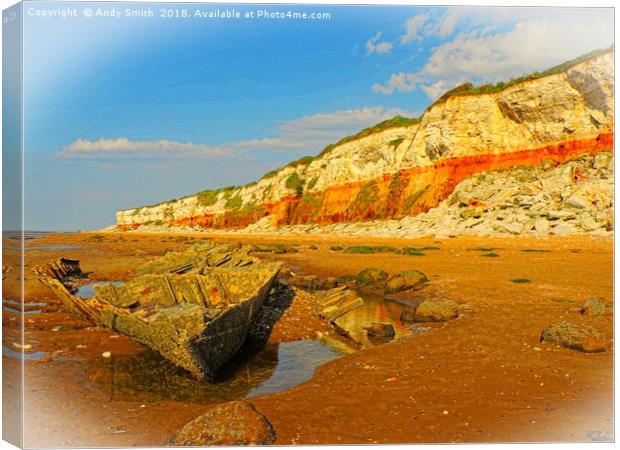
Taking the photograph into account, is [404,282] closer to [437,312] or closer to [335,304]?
[335,304]

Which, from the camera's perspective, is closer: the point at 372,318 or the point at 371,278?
the point at 372,318

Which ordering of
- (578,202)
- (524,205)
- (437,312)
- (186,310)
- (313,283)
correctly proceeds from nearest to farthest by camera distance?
(186,310)
(437,312)
(313,283)
(578,202)
(524,205)

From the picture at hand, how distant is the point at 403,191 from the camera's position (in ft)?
158

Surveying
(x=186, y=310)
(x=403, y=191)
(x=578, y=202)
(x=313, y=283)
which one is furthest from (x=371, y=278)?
(x=403, y=191)

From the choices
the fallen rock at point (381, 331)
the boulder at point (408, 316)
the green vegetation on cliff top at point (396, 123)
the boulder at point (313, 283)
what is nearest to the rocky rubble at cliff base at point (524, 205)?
the green vegetation on cliff top at point (396, 123)

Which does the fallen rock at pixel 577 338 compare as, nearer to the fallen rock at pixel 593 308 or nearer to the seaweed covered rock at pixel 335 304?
the fallen rock at pixel 593 308

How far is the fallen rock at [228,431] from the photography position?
249 inches

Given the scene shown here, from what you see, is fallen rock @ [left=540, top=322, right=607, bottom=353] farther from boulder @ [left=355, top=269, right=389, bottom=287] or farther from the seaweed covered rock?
boulder @ [left=355, top=269, right=389, bottom=287]

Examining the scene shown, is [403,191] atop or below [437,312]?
atop

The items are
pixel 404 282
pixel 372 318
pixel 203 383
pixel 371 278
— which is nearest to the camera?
pixel 203 383

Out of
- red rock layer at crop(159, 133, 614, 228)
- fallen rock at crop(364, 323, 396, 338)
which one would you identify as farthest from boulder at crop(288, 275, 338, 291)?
red rock layer at crop(159, 133, 614, 228)

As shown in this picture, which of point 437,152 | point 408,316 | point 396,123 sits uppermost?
point 396,123

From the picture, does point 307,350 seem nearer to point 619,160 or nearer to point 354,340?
point 354,340

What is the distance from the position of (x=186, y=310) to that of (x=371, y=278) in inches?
378
